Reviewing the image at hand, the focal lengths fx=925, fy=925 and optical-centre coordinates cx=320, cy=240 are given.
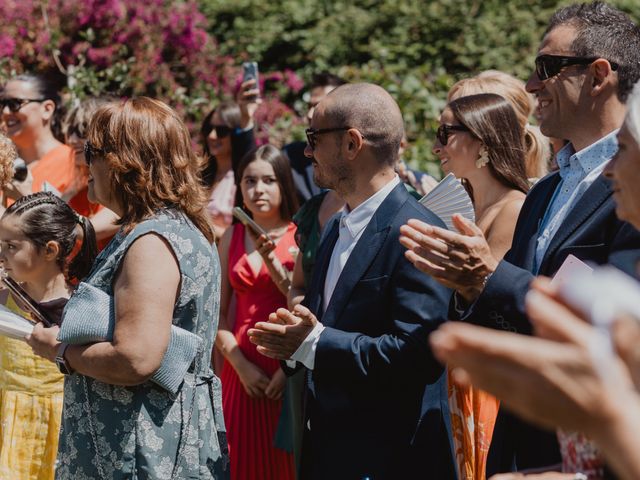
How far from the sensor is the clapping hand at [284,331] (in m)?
3.19

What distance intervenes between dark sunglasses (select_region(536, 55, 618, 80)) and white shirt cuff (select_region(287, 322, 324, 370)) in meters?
1.16

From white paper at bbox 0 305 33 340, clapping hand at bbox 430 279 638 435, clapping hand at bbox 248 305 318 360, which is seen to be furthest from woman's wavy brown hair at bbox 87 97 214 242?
clapping hand at bbox 430 279 638 435

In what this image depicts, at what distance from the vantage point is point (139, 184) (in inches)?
130

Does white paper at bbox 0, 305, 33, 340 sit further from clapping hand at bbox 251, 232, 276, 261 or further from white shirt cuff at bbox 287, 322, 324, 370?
clapping hand at bbox 251, 232, 276, 261

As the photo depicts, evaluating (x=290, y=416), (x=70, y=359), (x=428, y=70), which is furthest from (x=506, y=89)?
(x=428, y=70)

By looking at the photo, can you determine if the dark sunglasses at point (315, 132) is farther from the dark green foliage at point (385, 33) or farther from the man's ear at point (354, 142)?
the dark green foliage at point (385, 33)

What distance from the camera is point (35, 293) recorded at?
412 centimetres

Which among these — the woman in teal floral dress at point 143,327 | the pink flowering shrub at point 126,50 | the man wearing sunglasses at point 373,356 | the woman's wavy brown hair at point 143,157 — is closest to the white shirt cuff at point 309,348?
the man wearing sunglasses at point 373,356

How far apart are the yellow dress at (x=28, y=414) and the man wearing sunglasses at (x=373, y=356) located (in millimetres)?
1331

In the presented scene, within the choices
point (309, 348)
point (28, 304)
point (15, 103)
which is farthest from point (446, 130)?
point (15, 103)

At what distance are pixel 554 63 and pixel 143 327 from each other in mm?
1630

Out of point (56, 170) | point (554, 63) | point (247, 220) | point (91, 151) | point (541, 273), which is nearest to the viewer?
point (541, 273)

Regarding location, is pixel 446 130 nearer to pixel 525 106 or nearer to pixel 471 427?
pixel 525 106

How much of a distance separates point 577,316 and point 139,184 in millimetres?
2205
